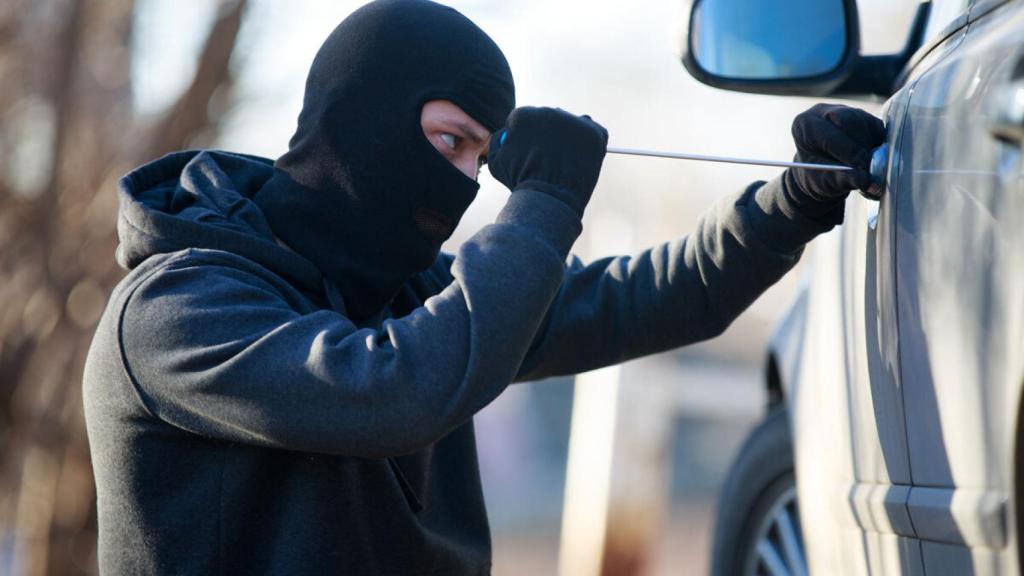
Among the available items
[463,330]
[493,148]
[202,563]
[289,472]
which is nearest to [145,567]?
[202,563]

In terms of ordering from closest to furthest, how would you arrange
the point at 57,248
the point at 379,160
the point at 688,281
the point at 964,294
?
the point at 964,294 → the point at 379,160 → the point at 688,281 → the point at 57,248

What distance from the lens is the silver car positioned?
5.05ft

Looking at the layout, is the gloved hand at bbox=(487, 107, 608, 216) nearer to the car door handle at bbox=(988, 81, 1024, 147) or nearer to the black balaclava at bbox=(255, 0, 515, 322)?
the black balaclava at bbox=(255, 0, 515, 322)

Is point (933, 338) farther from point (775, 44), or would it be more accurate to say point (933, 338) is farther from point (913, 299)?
point (775, 44)

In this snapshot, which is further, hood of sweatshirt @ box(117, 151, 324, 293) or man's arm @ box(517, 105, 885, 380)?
man's arm @ box(517, 105, 885, 380)

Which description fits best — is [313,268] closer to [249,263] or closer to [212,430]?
[249,263]

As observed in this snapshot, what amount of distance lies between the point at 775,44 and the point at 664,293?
0.55 meters

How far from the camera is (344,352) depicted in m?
2.08

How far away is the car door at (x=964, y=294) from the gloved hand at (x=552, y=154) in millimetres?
496

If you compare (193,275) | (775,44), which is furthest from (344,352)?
(775,44)

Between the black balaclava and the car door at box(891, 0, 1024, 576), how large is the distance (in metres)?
0.87

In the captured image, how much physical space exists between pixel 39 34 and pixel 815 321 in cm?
584

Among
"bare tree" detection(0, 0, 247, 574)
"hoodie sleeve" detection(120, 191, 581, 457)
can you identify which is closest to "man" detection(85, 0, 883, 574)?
"hoodie sleeve" detection(120, 191, 581, 457)

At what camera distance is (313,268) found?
7.98 ft
